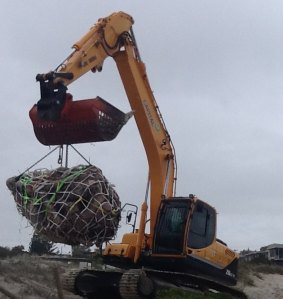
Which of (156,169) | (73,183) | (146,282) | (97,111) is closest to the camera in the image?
(73,183)

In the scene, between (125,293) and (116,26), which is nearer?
(125,293)

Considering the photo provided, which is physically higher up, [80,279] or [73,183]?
[73,183]

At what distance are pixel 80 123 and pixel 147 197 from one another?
323cm

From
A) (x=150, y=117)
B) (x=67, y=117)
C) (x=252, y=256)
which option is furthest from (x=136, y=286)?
(x=252, y=256)

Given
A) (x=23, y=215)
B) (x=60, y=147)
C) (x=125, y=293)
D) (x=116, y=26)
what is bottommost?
(x=125, y=293)

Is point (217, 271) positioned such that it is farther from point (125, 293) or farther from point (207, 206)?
point (125, 293)

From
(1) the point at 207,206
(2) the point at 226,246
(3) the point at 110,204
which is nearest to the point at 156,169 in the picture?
(1) the point at 207,206

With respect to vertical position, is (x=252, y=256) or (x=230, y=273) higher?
(x=252, y=256)

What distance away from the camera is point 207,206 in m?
14.8

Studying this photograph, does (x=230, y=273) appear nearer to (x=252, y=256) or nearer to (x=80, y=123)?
(x=80, y=123)

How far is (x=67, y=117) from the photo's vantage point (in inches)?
492

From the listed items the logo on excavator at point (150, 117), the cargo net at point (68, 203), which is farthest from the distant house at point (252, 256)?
the cargo net at point (68, 203)

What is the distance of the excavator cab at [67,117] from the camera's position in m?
12.3

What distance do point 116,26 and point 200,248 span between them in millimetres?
5269
